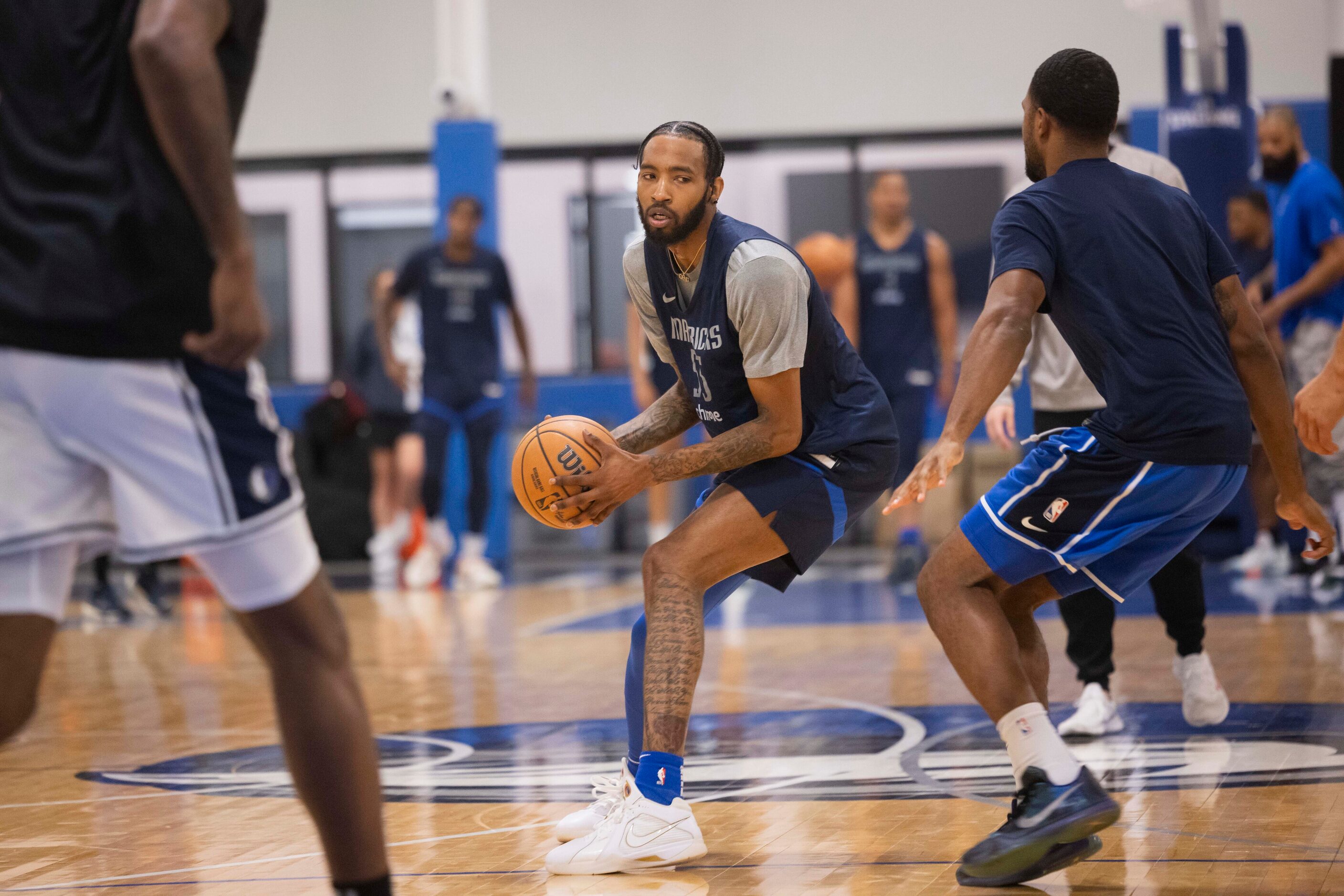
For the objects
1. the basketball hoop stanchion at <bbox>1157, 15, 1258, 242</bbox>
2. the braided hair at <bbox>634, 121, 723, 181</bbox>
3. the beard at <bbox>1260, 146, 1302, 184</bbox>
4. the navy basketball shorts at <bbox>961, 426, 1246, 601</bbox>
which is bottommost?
the navy basketball shorts at <bbox>961, 426, 1246, 601</bbox>

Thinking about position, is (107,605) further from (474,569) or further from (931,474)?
(931,474)

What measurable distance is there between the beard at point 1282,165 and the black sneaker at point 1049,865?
18.6 ft

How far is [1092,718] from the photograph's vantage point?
427 cm

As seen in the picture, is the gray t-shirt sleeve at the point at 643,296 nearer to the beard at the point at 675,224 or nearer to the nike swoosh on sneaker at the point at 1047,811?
the beard at the point at 675,224

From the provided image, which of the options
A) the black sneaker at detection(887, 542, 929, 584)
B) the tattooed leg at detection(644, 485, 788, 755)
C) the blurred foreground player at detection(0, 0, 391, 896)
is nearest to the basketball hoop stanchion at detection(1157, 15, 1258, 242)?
the black sneaker at detection(887, 542, 929, 584)

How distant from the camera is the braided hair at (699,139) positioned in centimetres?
332

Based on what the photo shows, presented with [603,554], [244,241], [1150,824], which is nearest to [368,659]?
[1150,824]

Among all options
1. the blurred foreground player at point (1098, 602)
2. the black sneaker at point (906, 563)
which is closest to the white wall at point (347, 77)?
the black sneaker at point (906, 563)

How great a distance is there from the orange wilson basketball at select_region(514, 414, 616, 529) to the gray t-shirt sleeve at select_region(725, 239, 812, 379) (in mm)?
401

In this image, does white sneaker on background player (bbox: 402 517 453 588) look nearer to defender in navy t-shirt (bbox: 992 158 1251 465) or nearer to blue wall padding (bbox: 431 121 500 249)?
blue wall padding (bbox: 431 121 500 249)

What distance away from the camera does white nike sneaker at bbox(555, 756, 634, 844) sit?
3.23 m

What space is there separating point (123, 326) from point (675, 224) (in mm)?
1519

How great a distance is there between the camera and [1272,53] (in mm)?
13023

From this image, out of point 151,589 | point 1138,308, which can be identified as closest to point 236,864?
point 1138,308
